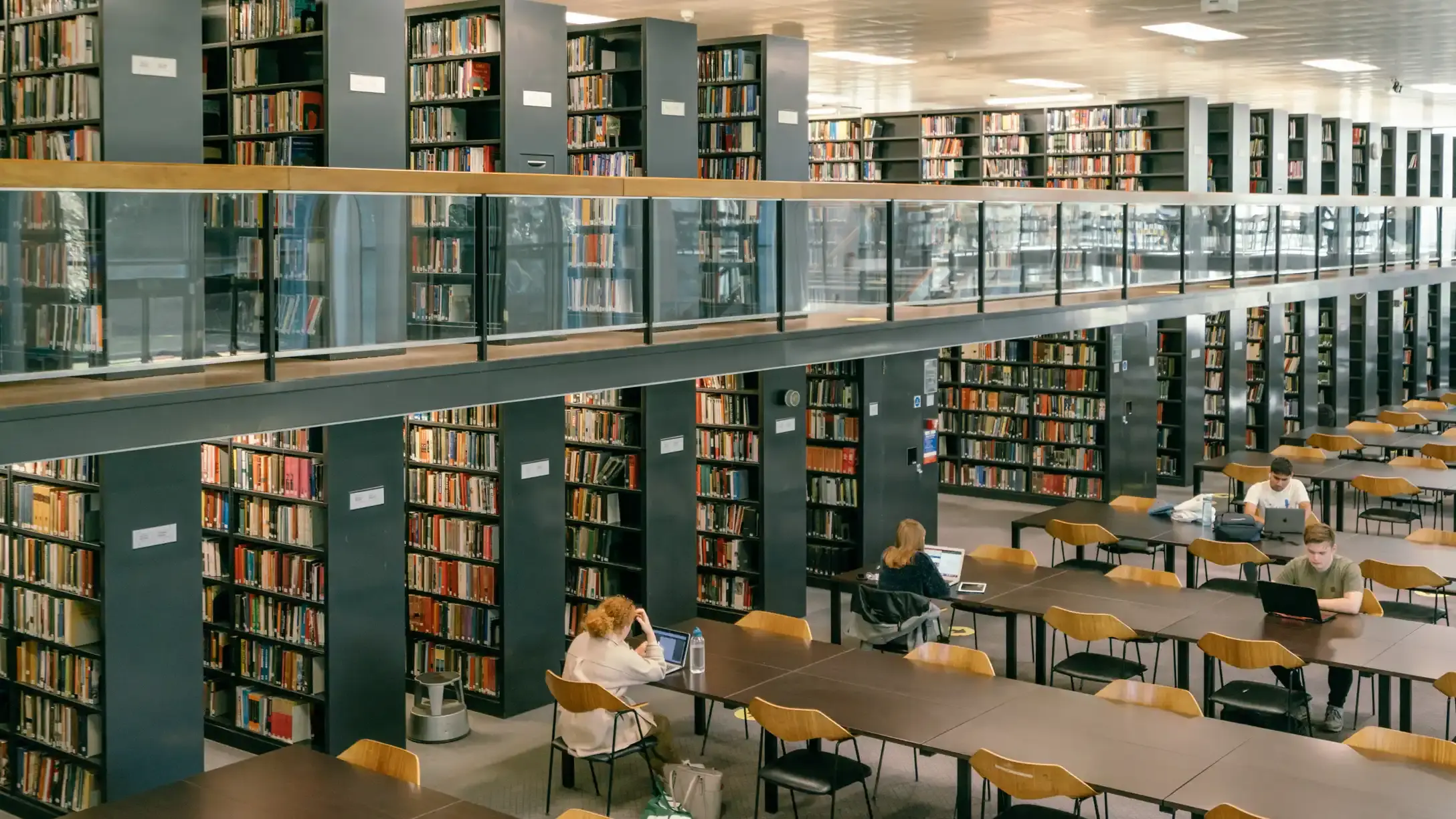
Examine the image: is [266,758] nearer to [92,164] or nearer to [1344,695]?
[92,164]

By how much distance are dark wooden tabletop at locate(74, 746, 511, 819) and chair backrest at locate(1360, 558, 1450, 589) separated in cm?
578

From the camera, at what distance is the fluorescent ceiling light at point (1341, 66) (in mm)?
12875

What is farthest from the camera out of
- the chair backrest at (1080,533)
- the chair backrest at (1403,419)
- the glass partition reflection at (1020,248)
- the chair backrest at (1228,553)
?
the chair backrest at (1403,419)

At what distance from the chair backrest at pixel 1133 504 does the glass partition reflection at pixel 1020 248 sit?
5.39 feet

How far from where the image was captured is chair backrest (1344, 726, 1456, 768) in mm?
5301

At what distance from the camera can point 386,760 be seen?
218 inches

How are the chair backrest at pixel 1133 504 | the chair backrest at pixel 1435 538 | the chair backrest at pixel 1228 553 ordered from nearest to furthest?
1. the chair backrest at pixel 1228 553
2. the chair backrest at pixel 1435 538
3. the chair backrest at pixel 1133 504

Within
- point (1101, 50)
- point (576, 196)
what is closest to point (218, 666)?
point (576, 196)

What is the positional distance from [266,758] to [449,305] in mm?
2124

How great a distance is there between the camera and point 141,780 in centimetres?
639

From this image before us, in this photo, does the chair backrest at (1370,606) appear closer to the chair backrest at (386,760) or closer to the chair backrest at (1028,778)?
the chair backrest at (1028,778)

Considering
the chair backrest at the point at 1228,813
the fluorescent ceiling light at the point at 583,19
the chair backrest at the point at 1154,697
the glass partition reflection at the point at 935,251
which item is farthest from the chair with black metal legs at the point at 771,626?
the fluorescent ceiling light at the point at 583,19

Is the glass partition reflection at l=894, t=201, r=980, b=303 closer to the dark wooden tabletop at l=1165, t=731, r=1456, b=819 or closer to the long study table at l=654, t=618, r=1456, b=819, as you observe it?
the long study table at l=654, t=618, r=1456, b=819

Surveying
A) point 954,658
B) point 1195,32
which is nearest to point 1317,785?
point 954,658
